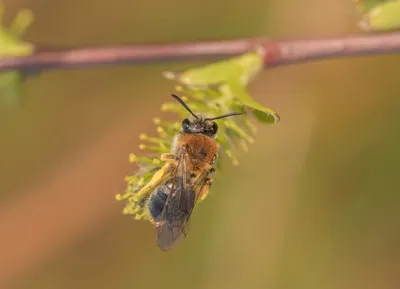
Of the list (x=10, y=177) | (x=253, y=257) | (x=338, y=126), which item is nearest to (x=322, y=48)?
(x=338, y=126)

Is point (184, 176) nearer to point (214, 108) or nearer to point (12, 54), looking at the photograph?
point (214, 108)

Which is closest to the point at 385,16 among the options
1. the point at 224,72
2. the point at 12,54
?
the point at 224,72

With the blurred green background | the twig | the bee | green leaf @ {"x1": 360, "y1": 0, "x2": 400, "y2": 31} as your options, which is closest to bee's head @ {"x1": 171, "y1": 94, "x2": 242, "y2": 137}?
the bee

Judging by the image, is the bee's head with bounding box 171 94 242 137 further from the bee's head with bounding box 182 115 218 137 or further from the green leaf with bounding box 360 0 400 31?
the green leaf with bounding box 360 0 400 31

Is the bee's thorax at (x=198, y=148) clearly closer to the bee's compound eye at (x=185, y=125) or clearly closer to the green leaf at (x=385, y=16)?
the bee's compound eye at (x=185, y=125)

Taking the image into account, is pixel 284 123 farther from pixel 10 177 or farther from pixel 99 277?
pixel 10 177

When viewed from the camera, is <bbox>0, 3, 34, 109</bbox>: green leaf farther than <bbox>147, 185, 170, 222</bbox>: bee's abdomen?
Yes
